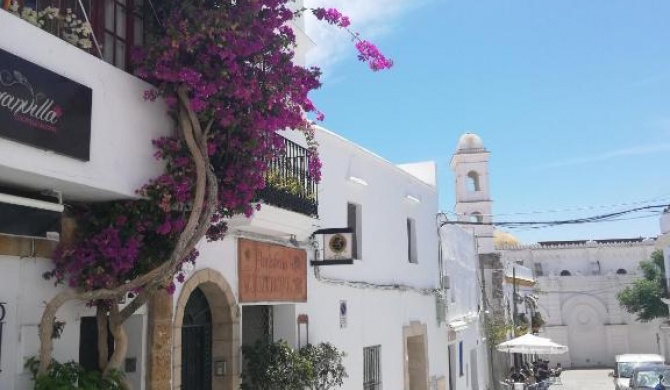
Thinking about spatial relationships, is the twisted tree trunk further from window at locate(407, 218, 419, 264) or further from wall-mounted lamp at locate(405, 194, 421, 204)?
window at locate(407, 218, 419, 264)

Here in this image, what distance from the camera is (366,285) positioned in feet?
41.1

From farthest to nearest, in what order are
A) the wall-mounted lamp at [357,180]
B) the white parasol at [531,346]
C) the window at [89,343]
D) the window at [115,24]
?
the white parasol at [531,346] → the wall-mounted lamp at [357,180] → the window at [89,343] → the window at [115,24]

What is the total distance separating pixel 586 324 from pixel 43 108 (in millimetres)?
48182

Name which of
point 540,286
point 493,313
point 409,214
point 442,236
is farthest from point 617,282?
point 409,214

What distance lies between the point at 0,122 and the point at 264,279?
16.3 feet

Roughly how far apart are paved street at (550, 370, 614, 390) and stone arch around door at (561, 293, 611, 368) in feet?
13.7

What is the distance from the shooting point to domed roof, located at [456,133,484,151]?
3101 cm

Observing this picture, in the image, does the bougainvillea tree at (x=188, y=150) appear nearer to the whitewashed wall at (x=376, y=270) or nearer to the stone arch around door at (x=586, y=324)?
the whitewashed wall at (x=376, y=270)

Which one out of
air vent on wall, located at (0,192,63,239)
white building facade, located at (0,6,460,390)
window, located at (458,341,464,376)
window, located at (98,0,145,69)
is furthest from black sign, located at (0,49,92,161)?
window, located at (458,341,464,376)

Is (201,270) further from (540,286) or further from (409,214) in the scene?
(540,286)

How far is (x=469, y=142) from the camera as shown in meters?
31.3

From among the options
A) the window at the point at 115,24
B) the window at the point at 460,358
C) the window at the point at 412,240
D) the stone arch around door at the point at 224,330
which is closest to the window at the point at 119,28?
the window at the point at 115,24

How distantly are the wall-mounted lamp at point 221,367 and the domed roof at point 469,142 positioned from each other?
2377 cm

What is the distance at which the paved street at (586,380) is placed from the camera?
105ft
